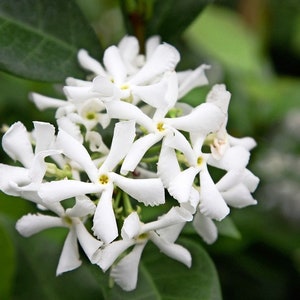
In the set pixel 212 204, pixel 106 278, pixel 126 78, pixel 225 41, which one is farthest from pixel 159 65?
pixel 225 41

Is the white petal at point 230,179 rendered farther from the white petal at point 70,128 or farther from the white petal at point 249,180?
the white petal at point 70,128

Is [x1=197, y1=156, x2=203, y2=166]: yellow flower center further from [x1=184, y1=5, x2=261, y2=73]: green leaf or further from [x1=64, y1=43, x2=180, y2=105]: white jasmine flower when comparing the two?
[x1=184, y1=5, x2=261, y2=73]: green leaf

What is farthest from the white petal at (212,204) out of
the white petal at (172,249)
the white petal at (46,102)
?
the white petal at (46,102)

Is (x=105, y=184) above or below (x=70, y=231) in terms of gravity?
above

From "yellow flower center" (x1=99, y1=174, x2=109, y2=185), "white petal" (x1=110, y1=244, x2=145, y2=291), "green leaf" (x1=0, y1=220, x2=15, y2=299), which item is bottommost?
"green leaf" (x1=0, y1=220, x2=15, y2=299)

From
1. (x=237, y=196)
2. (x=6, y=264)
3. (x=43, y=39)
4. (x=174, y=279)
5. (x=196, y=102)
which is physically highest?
(x=43, y=39)

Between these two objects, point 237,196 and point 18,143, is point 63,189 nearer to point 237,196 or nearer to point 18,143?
point 18,143

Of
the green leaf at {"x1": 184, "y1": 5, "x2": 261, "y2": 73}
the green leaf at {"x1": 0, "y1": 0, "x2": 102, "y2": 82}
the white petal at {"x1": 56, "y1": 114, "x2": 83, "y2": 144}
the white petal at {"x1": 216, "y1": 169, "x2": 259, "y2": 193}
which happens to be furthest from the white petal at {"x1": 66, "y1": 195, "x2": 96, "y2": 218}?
the green leaf at {"x1": 184, "y1": 5, "x2": 261, "y2": 73}
